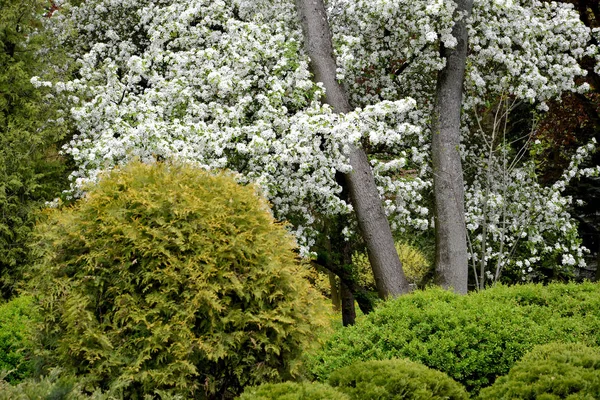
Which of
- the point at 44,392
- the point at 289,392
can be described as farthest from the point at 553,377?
the point at 44,392

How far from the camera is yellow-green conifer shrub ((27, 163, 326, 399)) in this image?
150 inches

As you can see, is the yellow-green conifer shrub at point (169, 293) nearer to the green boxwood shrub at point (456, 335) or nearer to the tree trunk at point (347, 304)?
the green boxwood shrub at point (456, 335)

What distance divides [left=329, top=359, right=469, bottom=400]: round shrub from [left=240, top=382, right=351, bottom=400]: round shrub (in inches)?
12.0

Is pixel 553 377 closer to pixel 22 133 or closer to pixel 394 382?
pixel 394 382

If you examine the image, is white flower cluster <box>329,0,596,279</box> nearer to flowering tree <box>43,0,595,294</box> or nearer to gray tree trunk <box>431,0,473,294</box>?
flowering tree <box>43,0,595,294</box>

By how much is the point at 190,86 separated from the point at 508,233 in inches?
182

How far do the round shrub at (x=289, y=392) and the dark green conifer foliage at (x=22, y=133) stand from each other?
5393 mm

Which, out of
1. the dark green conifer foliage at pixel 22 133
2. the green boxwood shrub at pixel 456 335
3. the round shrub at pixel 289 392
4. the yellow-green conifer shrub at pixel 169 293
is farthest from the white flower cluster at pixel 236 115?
the round shrub at pixel 289 392

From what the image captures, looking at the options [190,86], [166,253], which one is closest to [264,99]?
[190,86]

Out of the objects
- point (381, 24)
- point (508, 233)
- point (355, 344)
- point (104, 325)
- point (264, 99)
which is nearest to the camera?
point (104, 325)

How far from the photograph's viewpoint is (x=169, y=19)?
26.6 feet

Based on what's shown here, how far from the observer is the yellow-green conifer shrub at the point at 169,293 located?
150 inches

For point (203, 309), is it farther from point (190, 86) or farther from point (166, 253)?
point (190, 86)

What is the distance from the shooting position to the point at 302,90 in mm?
7230
